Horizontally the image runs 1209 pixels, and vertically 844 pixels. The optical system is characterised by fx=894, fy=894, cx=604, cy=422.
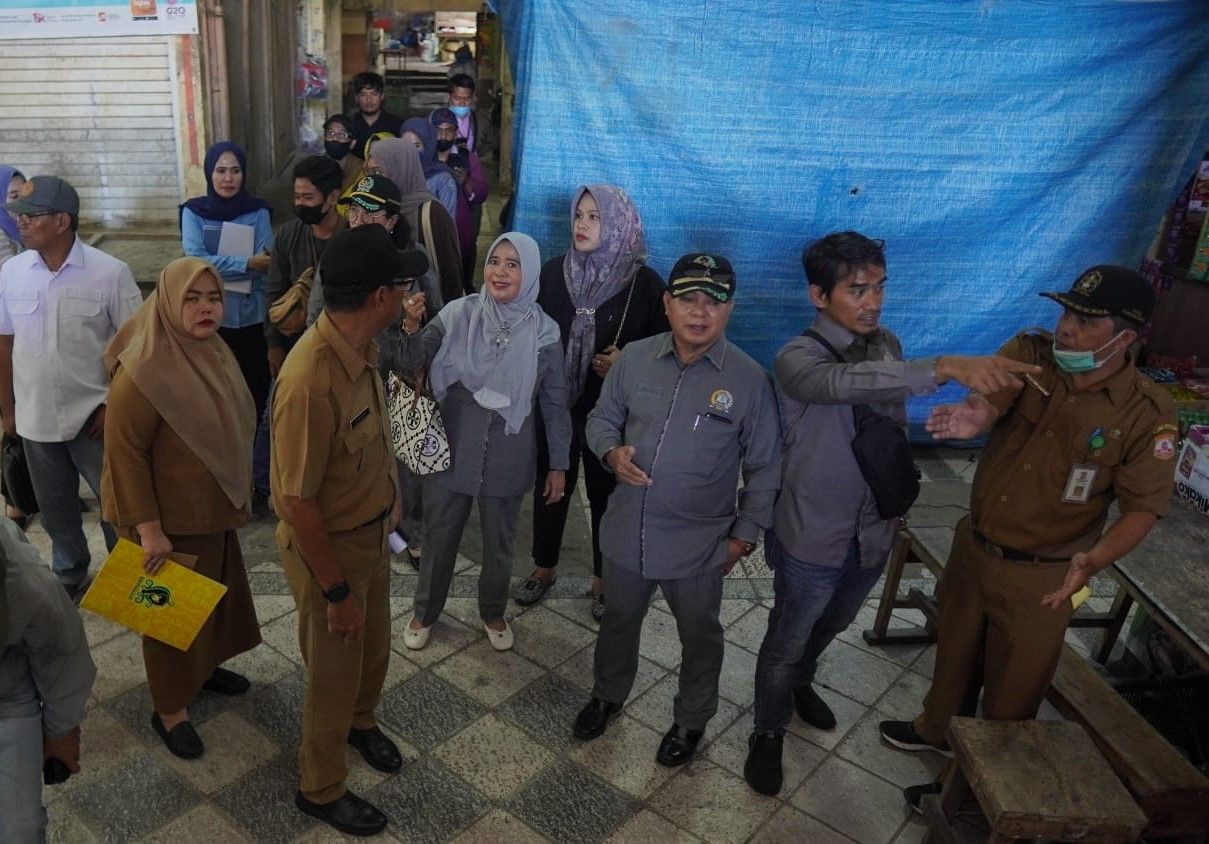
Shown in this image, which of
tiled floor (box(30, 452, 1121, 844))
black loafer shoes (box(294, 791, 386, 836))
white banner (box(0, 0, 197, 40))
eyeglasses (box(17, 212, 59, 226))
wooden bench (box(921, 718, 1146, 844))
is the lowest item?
tiled floor (box(30, 452, 1121, 844))

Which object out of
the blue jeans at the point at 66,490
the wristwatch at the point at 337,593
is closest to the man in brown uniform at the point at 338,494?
the wristwatch at the point at 337,593

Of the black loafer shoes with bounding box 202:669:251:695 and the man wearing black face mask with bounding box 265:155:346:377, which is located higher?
the man wearing black face mask with bounding box 265:155:346:377

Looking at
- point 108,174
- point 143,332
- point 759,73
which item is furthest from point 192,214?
point 108,174

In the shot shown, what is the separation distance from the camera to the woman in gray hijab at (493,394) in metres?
3.43

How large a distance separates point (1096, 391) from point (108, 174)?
8948mm

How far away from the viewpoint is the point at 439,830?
2.98 metres

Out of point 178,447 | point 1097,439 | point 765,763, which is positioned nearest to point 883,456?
point 1097,439

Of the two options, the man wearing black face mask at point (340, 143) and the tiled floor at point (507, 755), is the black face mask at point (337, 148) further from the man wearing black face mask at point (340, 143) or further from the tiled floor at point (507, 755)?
the tiled floor at point (507, 755)

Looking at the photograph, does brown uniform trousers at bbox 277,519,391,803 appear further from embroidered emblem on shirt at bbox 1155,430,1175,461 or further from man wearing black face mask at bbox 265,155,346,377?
embroidered emblem on shirt at bbox 1155,430,1175,461

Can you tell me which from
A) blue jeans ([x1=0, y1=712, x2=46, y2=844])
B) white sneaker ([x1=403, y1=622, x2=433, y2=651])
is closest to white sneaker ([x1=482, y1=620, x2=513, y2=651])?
white sneaker ([x1=403, y1=622, x2=433, y2=651])

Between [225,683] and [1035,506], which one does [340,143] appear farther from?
[1035,506]

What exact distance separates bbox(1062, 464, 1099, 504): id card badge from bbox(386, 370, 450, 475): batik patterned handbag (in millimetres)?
2201

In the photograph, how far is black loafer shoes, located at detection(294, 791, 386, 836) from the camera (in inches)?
114

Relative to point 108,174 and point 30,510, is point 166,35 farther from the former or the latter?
point 30,510
